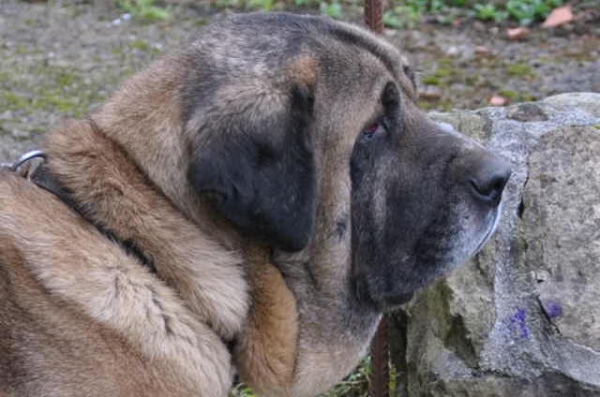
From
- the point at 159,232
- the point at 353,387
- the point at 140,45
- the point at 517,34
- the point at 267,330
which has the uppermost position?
the point at 159,232

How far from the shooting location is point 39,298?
2736 mm

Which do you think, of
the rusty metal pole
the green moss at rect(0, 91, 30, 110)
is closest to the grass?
the rusty metal pole

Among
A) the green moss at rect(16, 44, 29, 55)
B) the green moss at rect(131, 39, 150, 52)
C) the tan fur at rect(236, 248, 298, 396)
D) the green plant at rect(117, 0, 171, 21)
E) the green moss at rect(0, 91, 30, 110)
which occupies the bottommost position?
the green plant at rect(117, 0, 171, 21)

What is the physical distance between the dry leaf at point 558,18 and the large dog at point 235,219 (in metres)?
3.74

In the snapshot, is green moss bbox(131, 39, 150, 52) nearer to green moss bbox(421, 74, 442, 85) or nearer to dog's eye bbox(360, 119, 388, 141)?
green moss bbox(421, 74, 442, 85)

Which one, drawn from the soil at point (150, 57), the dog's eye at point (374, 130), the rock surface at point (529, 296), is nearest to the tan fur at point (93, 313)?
the dog's eye at point (374, 130)

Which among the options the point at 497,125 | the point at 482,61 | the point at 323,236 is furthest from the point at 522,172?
the point at 482,61

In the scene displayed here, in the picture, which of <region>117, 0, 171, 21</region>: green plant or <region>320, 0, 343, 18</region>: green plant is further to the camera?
<region>117, 0, 171, 21</region>: green plant

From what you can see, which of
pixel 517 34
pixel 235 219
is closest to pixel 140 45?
pixel 517 34

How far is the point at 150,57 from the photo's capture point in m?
6.52

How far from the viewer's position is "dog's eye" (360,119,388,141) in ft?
10.1

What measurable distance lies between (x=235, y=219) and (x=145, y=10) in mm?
4879

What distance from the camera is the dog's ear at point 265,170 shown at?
271 centimetres

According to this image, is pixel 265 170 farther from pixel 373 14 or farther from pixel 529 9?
pixel 529 9
